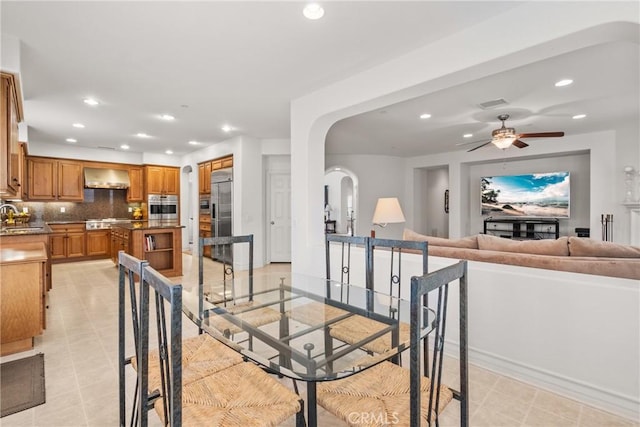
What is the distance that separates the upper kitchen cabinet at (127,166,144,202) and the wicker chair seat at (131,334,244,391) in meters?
7.02

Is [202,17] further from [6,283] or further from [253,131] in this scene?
[253,131]

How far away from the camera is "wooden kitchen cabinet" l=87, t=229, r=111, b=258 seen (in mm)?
6746

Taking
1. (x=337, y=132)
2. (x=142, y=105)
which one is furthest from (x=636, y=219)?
(x=142, y=105)

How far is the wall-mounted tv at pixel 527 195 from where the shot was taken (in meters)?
6.14

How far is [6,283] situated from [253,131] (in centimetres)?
388

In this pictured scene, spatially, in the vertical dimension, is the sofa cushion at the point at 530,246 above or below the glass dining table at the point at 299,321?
above

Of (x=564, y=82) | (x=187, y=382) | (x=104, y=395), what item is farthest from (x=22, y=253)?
(x=564, y=82)

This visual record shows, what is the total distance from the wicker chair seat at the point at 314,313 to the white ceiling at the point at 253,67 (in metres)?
1.99

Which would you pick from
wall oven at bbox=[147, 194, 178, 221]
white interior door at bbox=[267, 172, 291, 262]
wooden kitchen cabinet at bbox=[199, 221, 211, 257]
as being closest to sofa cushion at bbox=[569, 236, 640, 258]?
white interior door at bbox=[267, 172, 291, 262]

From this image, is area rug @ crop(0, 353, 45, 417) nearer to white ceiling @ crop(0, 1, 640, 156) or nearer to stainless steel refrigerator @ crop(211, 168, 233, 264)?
white ceiling @ crop(0, 1, 640, 156)

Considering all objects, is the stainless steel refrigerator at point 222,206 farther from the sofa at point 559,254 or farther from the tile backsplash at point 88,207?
the sofa at point 559,254

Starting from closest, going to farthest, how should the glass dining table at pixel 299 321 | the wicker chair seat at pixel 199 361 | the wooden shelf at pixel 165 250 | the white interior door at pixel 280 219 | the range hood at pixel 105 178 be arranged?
the glass dining table at pixel 299 321
the wicker chair seat at pixel 199 361
the wooden shelf at pixel 165 250
the white interior door at pixel 280 219
the range hood at pixel 105 178

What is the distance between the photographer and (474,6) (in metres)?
2.01

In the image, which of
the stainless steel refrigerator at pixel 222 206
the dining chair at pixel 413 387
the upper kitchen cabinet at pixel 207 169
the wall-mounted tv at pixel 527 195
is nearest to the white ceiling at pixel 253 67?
the upper kitchen cabinet at pixel 207 169
